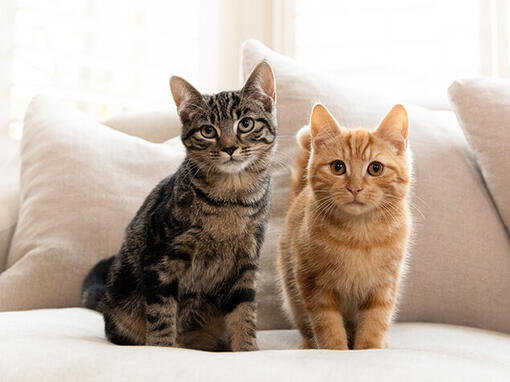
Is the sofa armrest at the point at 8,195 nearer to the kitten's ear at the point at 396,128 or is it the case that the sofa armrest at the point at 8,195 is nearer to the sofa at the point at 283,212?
the sofa at the point at 283,212

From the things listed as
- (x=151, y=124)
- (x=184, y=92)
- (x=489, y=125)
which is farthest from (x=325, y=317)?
(x=151, y=124)

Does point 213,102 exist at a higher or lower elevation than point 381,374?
higher

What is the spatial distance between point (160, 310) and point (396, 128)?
64cm

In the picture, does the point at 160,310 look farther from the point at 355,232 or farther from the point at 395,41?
the point at 395,41

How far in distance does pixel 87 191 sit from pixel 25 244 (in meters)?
0.23

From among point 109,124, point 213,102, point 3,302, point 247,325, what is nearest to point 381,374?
point 247,325

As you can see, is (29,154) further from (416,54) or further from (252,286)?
(416,54)

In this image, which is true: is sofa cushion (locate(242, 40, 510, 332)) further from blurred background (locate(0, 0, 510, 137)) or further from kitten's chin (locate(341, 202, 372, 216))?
blurred background (locate(0, 0, 510, 137))

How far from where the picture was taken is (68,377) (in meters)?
0.81

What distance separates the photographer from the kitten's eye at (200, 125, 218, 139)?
1272 mm

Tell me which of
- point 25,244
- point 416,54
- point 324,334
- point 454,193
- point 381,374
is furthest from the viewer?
point 416,54

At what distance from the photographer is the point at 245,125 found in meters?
1.28

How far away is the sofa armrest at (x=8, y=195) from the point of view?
1723mm

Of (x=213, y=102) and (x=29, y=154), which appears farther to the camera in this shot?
(x=29, y=154)
